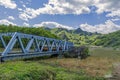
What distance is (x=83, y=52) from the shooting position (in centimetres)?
6600

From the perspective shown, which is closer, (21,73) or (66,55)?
(21,73)

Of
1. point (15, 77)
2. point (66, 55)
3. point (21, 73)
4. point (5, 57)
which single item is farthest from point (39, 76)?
point (66, 55)

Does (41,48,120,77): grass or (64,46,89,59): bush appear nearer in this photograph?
(41,48,120,77): grass

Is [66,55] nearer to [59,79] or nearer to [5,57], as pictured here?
[5,57]

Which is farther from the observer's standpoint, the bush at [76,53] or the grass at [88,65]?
the bush at [76,53]

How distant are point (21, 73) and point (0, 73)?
77.3 inches

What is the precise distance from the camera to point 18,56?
36125mm

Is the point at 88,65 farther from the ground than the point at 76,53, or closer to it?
closer to it

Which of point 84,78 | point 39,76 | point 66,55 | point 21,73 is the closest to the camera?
point 21,73

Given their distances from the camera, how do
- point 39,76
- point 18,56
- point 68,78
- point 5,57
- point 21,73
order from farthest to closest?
point 18,56 < point 5,57 < point 68,78 < point 39,76 < point 21,73

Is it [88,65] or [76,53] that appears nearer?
[88,65]

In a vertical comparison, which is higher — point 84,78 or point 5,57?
point 5,57

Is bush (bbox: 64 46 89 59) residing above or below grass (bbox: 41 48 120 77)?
above

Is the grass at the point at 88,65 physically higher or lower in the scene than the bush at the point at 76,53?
lower
